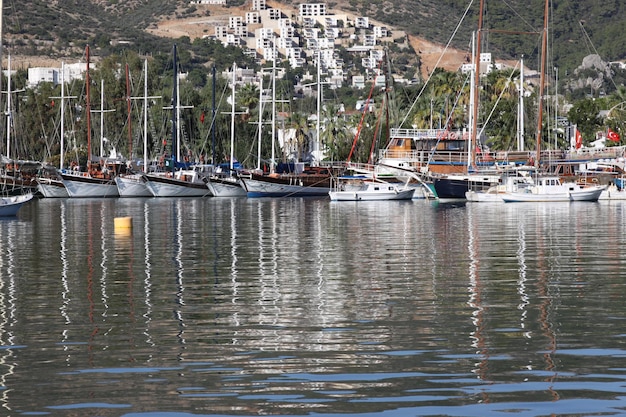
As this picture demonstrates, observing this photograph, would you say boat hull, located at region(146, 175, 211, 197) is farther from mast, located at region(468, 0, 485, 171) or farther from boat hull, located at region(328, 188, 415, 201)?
mast, located at region(468, 0, 485, 171)

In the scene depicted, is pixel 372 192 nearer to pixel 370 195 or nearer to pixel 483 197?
pixel 370 195

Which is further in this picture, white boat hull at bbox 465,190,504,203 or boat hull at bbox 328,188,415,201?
boat hull at bbox 328,188,415,201

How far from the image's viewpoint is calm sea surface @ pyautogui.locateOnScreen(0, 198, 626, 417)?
15258 millimetres

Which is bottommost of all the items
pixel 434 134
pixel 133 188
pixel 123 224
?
pixel 123 224

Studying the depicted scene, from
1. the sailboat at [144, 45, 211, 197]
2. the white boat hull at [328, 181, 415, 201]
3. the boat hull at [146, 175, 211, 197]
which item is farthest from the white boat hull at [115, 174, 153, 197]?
the white boat hull at [328, 181, 415, 201]

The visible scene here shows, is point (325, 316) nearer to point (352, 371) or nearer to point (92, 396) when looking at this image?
point (352, 371)

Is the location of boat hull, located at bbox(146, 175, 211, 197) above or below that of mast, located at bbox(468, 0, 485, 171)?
below

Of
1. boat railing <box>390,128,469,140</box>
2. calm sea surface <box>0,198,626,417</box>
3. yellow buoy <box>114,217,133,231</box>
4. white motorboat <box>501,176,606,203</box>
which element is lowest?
calm sea surface <box>0,198,626,417</box>

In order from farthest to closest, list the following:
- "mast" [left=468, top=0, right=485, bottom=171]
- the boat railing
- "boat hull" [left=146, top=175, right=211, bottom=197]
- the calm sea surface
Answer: "boat hull" [left=146, top=175, right=211, bottom=197] → the boat railing → "mast" [left=468, top=0, right=485, bottom=171] → the calm sea surface

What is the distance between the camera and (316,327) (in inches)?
818

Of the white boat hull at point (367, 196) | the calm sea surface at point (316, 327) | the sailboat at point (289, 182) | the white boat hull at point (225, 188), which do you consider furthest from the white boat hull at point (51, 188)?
the calm sea surface at point (316, 327)

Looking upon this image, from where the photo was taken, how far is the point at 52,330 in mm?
20906

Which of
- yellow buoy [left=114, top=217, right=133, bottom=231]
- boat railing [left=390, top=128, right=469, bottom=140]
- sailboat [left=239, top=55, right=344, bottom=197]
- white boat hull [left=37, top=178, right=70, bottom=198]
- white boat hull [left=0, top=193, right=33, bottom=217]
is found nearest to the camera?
yellow buoy [left=114, top=217, right=133, bottom=231]

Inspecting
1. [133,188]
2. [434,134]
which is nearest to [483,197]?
[434,134]
